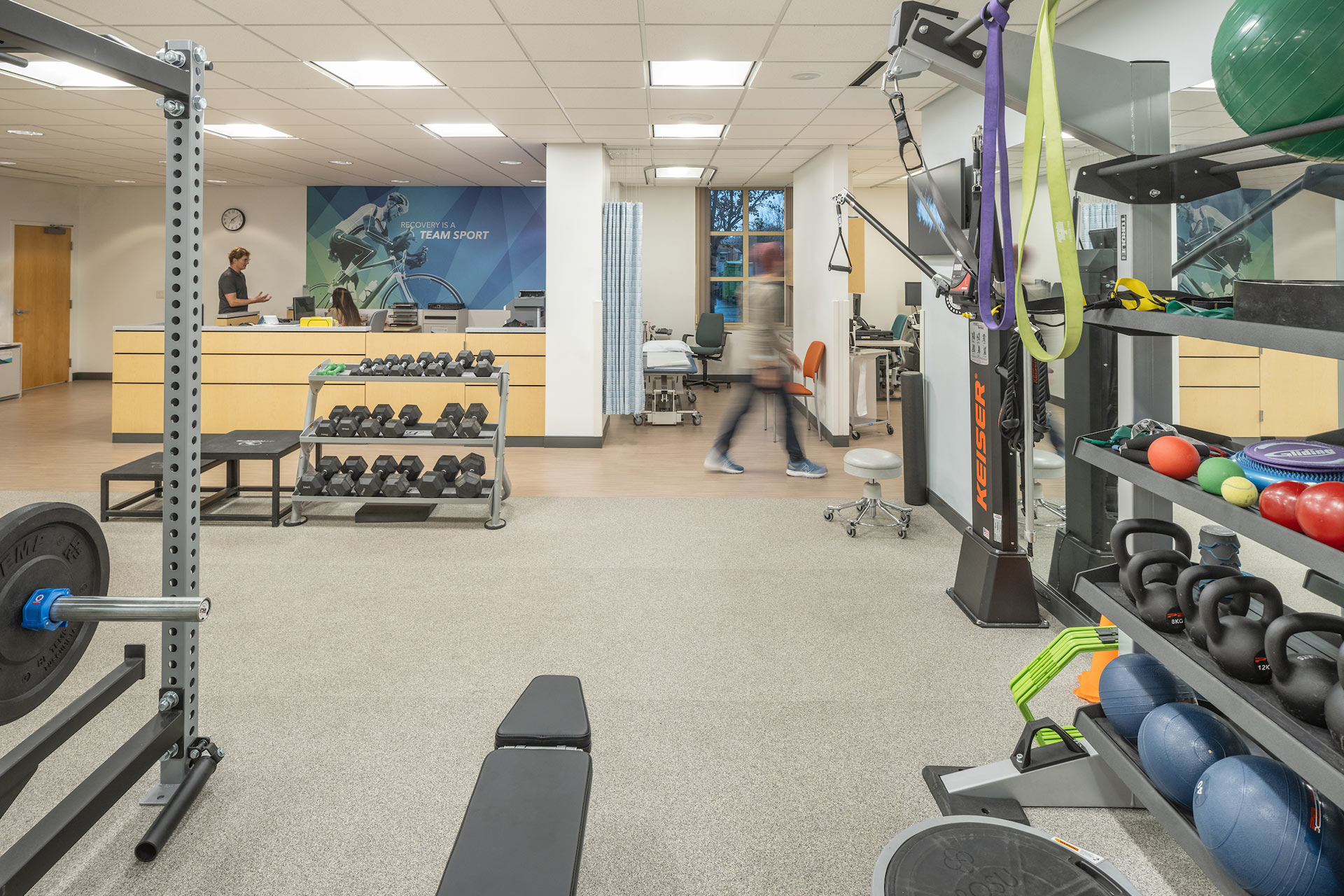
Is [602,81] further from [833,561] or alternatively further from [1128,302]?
[1128,302]

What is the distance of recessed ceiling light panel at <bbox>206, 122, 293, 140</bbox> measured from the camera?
6996mm

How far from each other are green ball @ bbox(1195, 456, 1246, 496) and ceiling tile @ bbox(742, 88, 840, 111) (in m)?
4.63

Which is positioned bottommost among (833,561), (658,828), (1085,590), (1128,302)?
(658,828)

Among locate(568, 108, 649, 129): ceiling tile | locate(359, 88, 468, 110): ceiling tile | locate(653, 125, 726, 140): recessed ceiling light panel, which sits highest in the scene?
locate(653, 125, 726, 140): recessed ceiling light panel

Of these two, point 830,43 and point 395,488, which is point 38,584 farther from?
point 830,43

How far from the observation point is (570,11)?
13.1ft

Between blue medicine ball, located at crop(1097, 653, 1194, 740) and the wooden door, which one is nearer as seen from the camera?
blue medicine ball, located at crop(1097, 653, 1194, 740)

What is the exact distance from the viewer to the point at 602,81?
532 centimetres

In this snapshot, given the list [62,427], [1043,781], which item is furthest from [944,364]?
[62,427]

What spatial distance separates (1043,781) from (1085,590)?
2.05ft

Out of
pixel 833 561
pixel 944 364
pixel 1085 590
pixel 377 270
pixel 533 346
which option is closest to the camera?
pixel 1085 590

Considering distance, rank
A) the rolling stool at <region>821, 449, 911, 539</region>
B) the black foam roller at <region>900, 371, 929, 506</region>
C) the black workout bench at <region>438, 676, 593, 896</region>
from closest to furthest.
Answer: the black workout bench at <region>438, 676, 593, 896</region> → the rolling stool at <region>821, 449, 911, 539</region> → the black foam roller at <region>900, 371, 929, 506</region>

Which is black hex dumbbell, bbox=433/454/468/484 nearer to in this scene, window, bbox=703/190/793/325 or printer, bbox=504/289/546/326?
printer, bbox=504/289/546/326

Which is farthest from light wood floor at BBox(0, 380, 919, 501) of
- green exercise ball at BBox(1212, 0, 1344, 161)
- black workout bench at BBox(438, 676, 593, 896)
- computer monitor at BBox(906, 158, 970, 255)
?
green exercise ball at BBox(1212, 0, 1344, 161)
